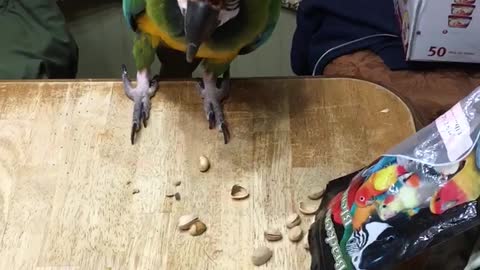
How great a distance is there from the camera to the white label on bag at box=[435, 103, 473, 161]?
0.62 m

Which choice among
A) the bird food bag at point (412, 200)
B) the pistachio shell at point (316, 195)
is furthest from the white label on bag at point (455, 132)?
the pistachio shell at point (316, 195)

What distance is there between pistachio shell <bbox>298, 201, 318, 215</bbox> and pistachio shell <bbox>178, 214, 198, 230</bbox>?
0.13 metres

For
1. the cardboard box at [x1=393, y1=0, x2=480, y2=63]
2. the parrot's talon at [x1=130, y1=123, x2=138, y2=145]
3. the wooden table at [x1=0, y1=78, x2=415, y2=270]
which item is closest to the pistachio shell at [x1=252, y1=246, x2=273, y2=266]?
the wooden table at [x1=0, y1=78, x2=415, y2=270]

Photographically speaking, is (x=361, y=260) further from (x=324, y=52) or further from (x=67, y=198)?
(x=324, y=52)

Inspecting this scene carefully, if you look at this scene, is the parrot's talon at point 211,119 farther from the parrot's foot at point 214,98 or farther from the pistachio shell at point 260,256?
the pistachio shell at point 260,256

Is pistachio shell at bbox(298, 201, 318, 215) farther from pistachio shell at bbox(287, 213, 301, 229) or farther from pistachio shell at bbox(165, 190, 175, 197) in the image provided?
pistachio shell at bbox(165, 190, 175, 197)

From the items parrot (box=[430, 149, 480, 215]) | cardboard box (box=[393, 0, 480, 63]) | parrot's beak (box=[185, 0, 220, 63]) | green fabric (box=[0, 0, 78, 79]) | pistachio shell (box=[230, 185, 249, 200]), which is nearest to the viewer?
parrot (box=[430, 149, 480, 215])

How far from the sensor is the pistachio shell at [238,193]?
0.86 meters

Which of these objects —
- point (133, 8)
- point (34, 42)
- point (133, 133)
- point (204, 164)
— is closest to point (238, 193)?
point (204, 164)

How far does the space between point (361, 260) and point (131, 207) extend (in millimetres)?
304

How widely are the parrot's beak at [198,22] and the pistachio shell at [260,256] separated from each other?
0.24 metres

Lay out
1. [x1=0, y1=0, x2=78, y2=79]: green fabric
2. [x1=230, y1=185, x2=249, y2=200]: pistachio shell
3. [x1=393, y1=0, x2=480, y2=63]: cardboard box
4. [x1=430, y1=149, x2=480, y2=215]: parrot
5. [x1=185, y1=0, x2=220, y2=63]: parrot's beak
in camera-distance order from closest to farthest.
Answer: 1. [x1=430, y1=149, x2=480, y2=215]: parrot
2. [x1=185, y1=0, x2=220, y2=63]: parrot's beak
3. [x1=230, y1=185, x2=249, y2=200]: pistachio shell
4. [x1=393, y1=0, x2=480, y2=63]: cardboard box
5. [x1=0, y1=0, x2=78, y2=79]: green fabric

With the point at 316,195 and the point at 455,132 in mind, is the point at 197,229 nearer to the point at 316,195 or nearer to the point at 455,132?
the point at 316,195

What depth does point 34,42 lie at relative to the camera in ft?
4.33
